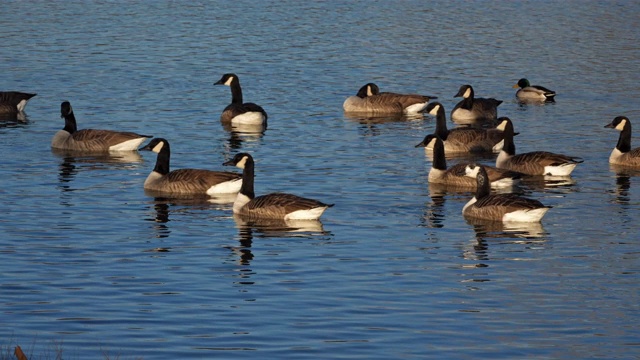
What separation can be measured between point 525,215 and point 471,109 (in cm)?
1563

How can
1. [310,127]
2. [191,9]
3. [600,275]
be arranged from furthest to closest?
1. [191,9]
2. [310,127]
3. [600,275]

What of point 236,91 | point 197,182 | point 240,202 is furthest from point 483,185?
point 236,91

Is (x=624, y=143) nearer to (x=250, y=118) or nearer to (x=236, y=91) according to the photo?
(x=250, y=118)

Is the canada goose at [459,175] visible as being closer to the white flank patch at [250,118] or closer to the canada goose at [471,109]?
the white flank patch at [250,118]

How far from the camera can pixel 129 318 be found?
56.9 ft

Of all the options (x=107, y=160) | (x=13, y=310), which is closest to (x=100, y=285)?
(x=13, y=310)

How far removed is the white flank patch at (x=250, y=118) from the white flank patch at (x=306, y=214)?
12643 mm

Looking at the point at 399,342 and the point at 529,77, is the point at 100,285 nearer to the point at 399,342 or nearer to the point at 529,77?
the point at 399,342

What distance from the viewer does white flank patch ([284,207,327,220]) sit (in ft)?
77.7

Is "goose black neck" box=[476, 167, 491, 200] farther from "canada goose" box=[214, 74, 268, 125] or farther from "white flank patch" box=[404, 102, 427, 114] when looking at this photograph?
"white flank patch" box=[404, 102, 427, 114]

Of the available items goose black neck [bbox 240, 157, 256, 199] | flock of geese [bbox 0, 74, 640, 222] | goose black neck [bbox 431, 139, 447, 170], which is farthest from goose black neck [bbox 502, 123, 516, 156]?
goose black neck [bbox 240, 157, 256, 199]

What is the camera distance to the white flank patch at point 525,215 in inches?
931

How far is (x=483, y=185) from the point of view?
25219mm

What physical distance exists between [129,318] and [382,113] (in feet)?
77.9
